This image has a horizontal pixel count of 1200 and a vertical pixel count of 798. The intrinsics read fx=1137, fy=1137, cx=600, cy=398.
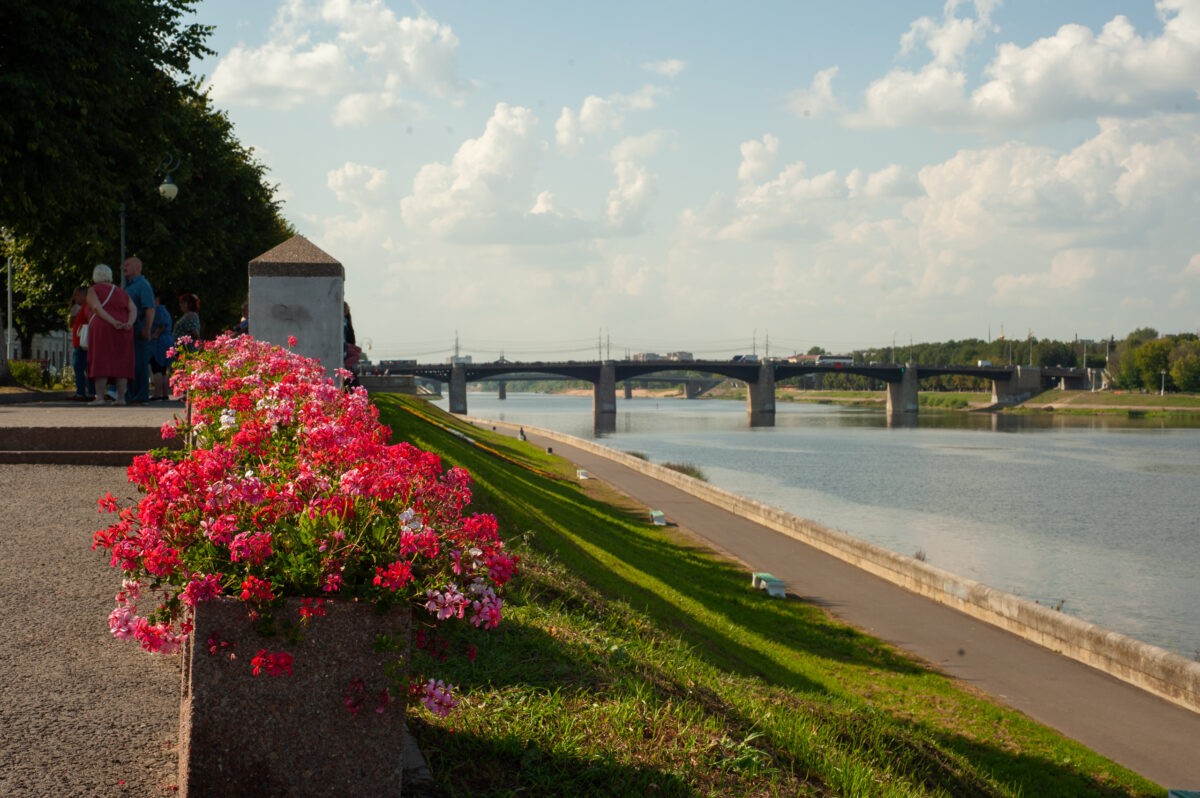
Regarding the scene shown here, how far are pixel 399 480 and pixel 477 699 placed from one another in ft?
8.23

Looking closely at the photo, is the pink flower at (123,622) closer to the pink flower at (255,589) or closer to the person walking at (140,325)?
the pink flower at (255,589)

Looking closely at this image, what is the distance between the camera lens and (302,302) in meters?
12.1

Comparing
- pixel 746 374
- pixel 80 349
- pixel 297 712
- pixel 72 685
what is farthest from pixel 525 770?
pixel 746 374

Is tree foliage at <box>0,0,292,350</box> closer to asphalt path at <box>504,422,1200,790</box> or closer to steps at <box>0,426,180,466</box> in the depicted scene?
steps at <box>0,426,180,466</box>

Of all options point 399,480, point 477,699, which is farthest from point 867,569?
point 399,480

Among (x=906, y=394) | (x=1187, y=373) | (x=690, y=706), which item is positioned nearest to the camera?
(x=690, y=706)

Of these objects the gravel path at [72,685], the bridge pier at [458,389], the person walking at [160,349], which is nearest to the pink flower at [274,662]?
the gravel path at [72,685]

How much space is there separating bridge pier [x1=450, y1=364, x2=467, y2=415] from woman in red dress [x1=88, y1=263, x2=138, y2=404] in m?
90.6

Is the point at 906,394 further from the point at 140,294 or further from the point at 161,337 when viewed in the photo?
the point at 140,294

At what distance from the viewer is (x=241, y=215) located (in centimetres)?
4512

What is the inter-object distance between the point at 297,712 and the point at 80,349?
1753 cm

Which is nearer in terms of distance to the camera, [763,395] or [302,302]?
[302,302]

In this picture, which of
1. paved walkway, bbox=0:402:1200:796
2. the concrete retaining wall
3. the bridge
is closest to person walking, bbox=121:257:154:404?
paved walkway, bbox=0:402:1200:796

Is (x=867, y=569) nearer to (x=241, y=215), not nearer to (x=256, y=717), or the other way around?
(x=256, y=717)
